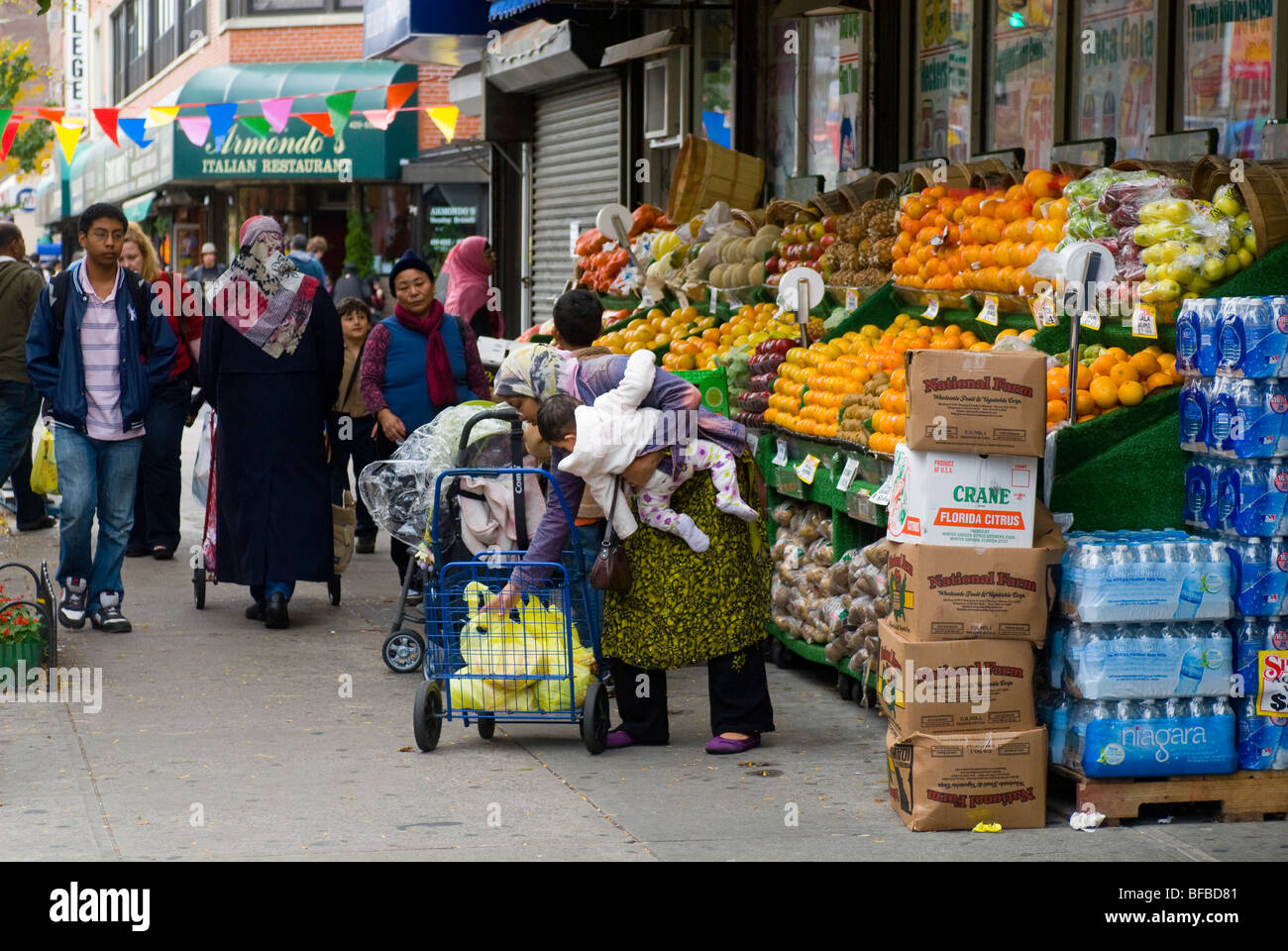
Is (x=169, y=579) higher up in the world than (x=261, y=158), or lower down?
lower down

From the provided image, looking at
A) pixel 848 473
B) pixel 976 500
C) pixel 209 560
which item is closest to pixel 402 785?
pixel 976 500

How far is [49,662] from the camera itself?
24.1 ft

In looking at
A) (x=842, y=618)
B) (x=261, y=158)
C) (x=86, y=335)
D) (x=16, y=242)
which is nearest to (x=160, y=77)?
(x=261, y=158)

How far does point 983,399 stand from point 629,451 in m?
1.27

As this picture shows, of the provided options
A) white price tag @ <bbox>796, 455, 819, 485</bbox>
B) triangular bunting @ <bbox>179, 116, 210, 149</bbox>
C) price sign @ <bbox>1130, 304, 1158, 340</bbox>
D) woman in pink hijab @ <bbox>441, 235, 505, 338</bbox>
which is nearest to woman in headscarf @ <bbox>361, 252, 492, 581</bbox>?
white price tag @ <bbox>796, 455, 819, 485</bbox>

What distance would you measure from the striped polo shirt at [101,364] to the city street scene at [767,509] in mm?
19

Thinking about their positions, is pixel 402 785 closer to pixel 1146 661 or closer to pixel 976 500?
pixel 976 500

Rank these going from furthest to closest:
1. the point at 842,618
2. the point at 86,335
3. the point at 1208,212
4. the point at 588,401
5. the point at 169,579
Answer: the point at 169,579
the point at 86,335
the point at 842,618
the point at 588,401
the point at 1208,212

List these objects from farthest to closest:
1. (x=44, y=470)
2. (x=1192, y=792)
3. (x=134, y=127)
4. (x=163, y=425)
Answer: (x=134, y=127), (x=44, y=470), (x=163, y=425), (x=1192, y=792)

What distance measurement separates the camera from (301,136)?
25719mm

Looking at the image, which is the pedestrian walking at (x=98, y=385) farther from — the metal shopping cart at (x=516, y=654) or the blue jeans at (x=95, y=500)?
the metal shopping cart at (x=516, y=654)

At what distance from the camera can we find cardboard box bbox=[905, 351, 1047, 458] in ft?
16.7

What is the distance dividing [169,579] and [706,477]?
5182 millimetres

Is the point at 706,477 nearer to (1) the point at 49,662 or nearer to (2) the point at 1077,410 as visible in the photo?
(2) the point at 1077,410
